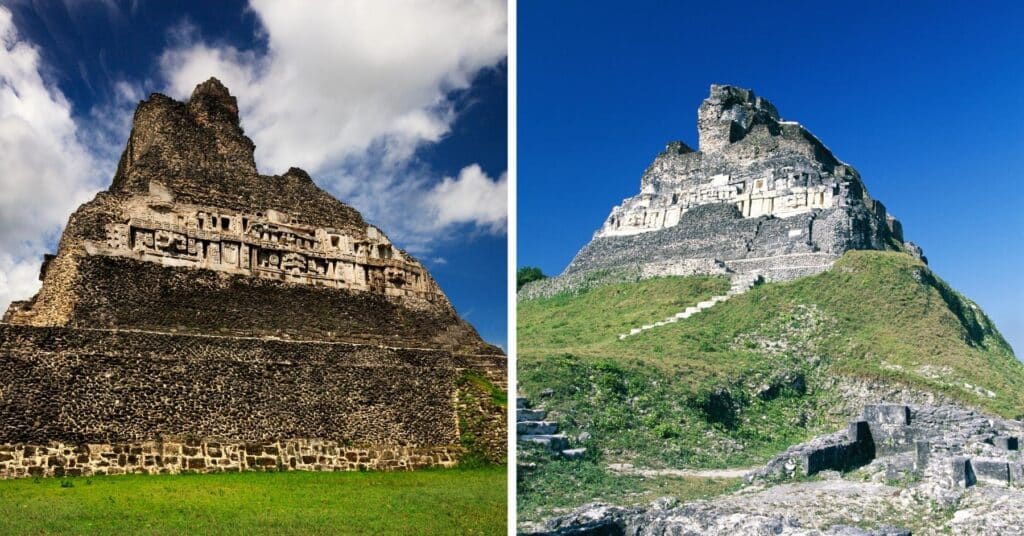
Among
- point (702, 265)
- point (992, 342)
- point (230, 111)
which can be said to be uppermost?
point (230, 111)

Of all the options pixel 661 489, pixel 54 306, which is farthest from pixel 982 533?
pixel 54 306

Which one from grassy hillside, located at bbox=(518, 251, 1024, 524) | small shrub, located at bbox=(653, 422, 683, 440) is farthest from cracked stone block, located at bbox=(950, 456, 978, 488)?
small shrub, located at bbox=(653, 422, 683, 440)

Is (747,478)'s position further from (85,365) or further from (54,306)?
(54,306)

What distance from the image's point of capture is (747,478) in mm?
9094

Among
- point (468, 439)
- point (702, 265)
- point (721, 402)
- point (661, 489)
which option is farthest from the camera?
point (702, 265)

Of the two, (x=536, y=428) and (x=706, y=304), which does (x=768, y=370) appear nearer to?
(x=536, y=428)

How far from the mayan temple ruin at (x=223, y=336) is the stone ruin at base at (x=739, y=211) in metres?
4.22

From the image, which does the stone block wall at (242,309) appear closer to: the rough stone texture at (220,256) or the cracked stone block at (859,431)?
the rough stone texture at (220,256)

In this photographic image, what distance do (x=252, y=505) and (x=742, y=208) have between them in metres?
16.9

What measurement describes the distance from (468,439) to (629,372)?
352 centimetres

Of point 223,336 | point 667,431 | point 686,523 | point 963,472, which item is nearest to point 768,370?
point 667,431

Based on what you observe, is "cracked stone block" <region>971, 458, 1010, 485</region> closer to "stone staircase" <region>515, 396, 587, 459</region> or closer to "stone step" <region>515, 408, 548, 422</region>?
"stone staircase" <region>515, 396, 587, 459</region>

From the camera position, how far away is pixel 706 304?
50.4 ft

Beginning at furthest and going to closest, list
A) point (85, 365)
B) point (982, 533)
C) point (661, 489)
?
point (85, 365) → point (661, 489) → point (982, 533)
